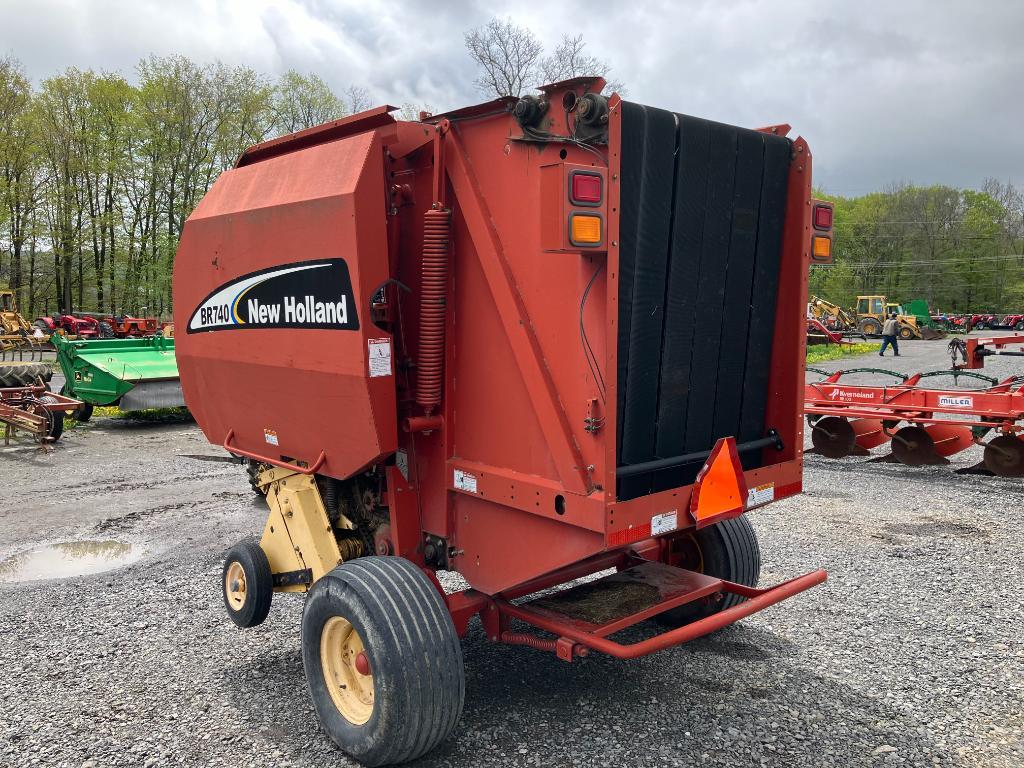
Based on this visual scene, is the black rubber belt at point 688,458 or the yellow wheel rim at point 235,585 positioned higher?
the black rubber belt at point 688,458

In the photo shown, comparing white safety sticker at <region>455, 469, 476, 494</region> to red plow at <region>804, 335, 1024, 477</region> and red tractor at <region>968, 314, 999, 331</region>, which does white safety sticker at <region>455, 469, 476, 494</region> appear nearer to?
red plow at <region>804, 335, 1024, 477</region>

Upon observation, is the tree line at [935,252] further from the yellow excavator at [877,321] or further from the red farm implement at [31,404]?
the red farm implement at [31,404]

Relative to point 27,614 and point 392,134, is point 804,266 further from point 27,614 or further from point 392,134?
point 27,614

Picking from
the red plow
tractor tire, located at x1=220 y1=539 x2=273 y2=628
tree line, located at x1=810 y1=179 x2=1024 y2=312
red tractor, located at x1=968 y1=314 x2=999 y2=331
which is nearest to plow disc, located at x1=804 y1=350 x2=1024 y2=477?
the red plow

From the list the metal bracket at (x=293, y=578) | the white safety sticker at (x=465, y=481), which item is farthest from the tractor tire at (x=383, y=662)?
the metal bracket at (x=293, y=578)

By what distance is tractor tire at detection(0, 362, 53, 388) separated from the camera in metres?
11.3

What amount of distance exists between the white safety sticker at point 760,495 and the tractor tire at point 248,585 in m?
2.45

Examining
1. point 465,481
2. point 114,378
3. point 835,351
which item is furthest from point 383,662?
point 835,351

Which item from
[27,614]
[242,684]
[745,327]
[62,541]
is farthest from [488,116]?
[62,541]

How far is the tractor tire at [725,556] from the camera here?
432 cm

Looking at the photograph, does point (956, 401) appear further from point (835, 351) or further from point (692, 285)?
point (835, 351)

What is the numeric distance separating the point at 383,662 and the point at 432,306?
1.43 meters

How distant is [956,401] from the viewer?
8297mm

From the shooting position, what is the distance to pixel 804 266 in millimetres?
3500
